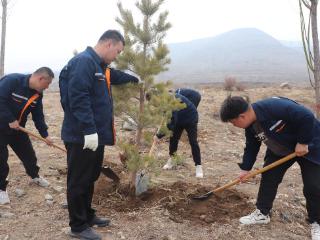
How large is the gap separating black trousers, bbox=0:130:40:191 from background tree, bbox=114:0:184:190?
4.08 ft

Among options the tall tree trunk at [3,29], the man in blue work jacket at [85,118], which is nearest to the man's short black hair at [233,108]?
the man in blue work jacket at [85,118]

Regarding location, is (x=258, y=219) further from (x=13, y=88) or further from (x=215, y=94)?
(x=215, y=94)

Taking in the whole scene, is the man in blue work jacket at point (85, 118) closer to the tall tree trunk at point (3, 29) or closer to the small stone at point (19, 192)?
the small stone at point (19, 192)

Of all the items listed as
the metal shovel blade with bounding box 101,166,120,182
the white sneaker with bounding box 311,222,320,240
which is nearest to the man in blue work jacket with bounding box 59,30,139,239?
the metal shovel blade with bounding box 101,166,120,182

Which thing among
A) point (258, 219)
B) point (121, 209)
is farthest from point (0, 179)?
point (258, 219)

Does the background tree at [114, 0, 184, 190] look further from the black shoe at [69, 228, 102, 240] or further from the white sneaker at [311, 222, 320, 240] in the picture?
the white sneaker at [311, 222, 320, 240]

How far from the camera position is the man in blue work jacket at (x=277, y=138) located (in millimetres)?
3527

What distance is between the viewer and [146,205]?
4.52m

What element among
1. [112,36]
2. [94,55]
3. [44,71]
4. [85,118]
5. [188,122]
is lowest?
[188,122]

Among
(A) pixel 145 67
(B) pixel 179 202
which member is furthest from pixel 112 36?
(B) pixel 179 202

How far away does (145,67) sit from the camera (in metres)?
4.28

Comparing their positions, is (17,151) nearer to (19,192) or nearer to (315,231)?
(19,192)

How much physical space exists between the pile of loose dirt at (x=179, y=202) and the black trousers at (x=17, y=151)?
0.87 meters

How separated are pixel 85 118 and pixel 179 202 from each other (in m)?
1.83
